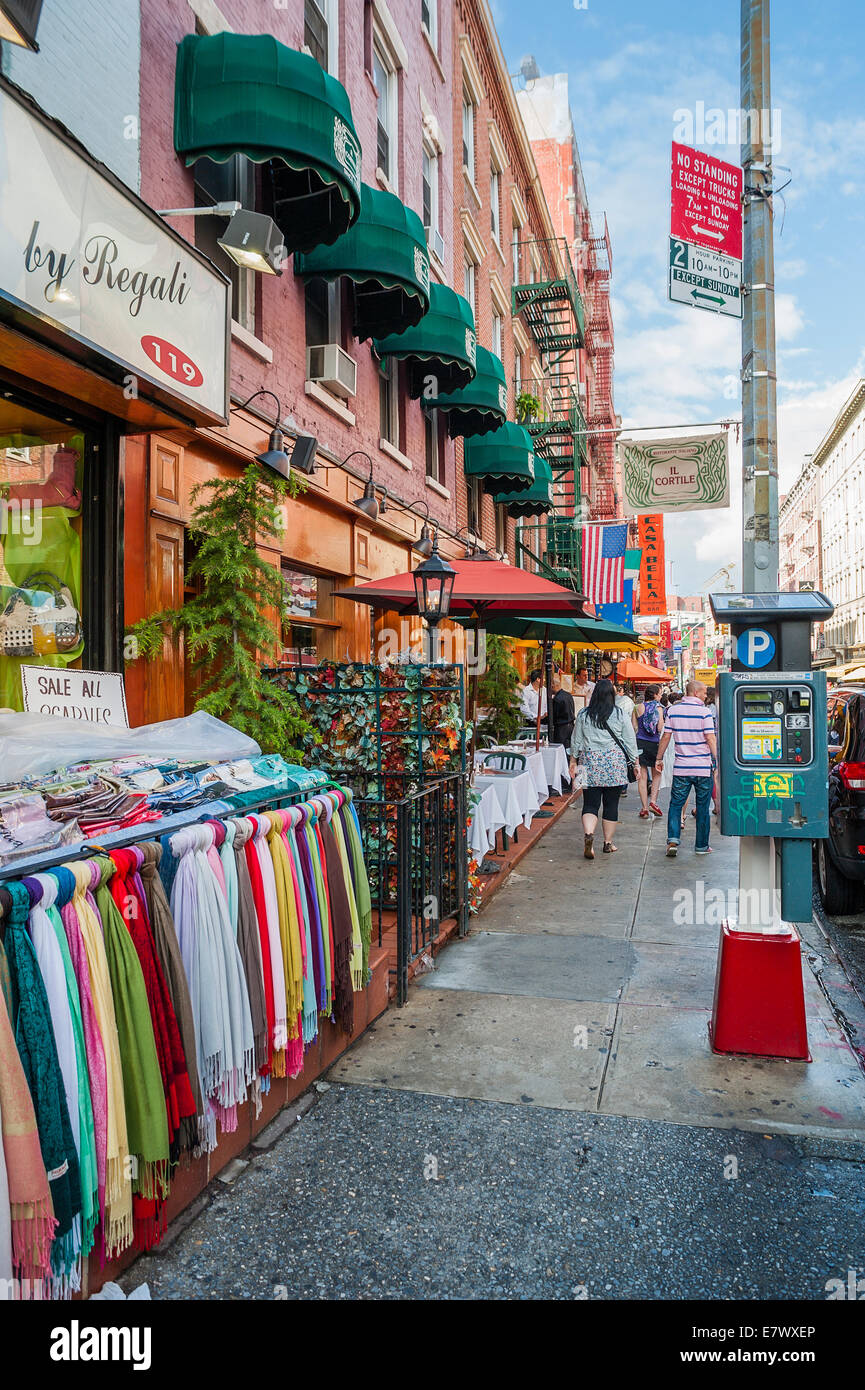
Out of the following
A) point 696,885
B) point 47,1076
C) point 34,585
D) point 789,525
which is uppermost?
point 789,525

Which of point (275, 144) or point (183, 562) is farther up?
point (275, 144)

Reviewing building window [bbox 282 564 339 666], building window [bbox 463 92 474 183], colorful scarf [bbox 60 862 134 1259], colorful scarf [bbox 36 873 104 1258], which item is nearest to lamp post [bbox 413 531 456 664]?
building window [bbox 282 564 339 666]

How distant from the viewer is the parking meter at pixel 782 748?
4133 mm

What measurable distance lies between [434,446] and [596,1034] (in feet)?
38.0

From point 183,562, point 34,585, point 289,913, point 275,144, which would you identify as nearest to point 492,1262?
point 289,913

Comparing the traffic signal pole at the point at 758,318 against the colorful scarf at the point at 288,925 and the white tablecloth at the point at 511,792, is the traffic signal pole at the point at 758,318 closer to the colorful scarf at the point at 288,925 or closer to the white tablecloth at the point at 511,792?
the colorful scarf at the point at 288,925

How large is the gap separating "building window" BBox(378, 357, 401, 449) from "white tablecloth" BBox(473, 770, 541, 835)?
538 centimetres

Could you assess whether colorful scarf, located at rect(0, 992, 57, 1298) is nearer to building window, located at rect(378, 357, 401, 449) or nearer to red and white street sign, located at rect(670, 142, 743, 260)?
red and white street sign, located at rect(670, 142, 743, 260)

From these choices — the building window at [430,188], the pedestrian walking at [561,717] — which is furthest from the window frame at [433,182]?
the pedestrian walking at [561,717]

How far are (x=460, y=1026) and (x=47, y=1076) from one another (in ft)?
9.43

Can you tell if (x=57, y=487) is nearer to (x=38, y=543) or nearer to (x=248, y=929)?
(x=38, y=543)

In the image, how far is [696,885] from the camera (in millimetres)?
7918

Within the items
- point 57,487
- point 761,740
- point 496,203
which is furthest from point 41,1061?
point 496,203
